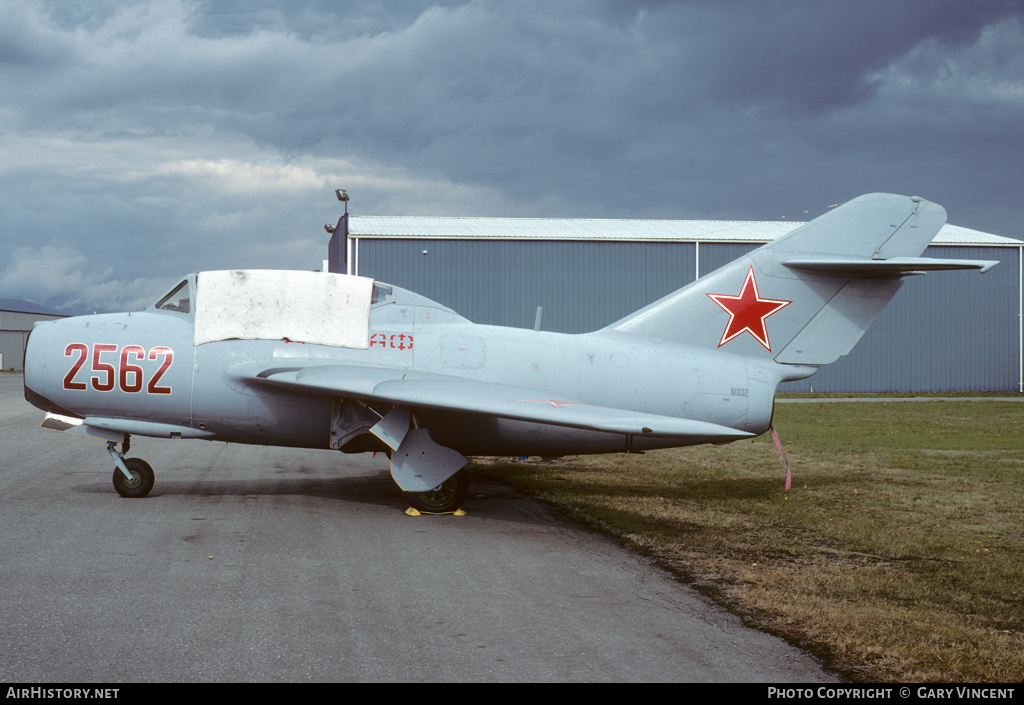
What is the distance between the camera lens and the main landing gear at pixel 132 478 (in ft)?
29.8

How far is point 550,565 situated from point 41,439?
13.4m

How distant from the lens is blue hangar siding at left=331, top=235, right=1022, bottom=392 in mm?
32031

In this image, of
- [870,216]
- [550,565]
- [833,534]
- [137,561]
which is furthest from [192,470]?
[870,216]

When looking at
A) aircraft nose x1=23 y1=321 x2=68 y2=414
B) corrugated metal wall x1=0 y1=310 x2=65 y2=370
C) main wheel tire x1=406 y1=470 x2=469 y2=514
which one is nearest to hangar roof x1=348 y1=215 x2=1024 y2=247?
aircraft nose x1=23 y1=321 x2=68 y2=414

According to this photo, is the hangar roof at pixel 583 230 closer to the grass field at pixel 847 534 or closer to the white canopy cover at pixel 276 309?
the grass field at pixel 847 534

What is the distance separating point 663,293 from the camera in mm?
33281

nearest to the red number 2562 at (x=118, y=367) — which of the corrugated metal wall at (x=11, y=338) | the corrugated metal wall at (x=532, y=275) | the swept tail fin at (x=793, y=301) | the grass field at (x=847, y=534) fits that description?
the grass field at (x=847, y=534)

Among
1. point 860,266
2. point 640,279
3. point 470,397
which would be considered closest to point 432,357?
point 470,397

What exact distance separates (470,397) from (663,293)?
2632cm

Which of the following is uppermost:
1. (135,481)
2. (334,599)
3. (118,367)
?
(118,367)

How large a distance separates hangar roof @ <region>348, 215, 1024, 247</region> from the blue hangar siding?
11.4 inches

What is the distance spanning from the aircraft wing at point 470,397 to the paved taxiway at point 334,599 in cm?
116

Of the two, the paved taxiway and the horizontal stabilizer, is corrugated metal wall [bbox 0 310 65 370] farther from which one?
the horizontal stabilizer

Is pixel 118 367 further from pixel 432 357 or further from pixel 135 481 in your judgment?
pixel 432 357
